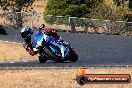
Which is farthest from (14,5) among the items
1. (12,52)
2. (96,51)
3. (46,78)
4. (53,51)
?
(46,78)

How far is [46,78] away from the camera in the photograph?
1953cm

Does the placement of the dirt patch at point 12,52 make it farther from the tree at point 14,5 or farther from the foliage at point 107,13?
the tree at point 14,5

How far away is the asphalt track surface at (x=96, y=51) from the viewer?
2402cm

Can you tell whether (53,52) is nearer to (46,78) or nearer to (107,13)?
(46,78)

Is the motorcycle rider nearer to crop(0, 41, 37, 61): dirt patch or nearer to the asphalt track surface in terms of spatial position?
the asphalt track surface

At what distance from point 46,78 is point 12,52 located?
13.7 meters

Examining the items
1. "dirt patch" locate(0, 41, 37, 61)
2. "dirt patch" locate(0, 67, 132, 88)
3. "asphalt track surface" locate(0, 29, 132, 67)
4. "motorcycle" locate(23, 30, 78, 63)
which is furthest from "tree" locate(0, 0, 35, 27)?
"dirt patch" locate(0, 67, 132, 88)

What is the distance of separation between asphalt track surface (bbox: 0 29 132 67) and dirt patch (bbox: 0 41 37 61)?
2114 mm

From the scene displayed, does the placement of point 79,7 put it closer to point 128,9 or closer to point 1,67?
point 128,9

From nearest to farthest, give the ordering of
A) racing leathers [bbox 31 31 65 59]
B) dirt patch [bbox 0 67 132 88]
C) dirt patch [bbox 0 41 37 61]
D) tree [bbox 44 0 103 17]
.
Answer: dirt patch [bbox 0 67 132 88] < racing leathers [bbox 31 31 65 59] < dirt patch [bbox 0 41 37 61] < tree [bbox 44 0 103 17]

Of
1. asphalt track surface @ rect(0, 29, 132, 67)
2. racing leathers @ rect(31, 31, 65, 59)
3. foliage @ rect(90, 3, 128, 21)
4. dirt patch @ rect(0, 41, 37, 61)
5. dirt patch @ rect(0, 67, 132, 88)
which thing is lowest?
foliage @ rect(90, 3, 128, 21)

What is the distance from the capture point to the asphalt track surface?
2402 centimetres

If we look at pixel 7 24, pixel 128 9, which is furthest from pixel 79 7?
pixel 7 24

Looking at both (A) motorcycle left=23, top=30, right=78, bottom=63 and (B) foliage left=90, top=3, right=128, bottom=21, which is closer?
(A) motorcycle left=23, top=30, right=78, bottom=63
